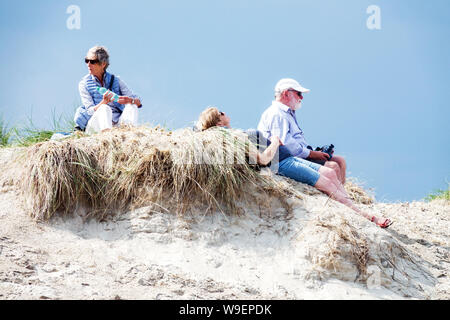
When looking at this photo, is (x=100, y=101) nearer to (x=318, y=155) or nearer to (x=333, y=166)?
(x=318, y=155)

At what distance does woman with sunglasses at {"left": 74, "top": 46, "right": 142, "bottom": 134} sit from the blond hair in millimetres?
1204

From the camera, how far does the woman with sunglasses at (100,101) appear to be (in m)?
7.95

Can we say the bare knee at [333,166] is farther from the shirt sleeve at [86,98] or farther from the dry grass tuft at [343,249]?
the shirt sleeve at [86,98]

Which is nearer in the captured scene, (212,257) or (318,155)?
(212,257)

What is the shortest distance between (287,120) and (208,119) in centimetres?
107

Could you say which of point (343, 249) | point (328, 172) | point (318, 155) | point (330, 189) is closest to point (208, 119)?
point (318, 155)

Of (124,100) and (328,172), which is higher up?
(124,100)

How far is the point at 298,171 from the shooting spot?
7363 mm

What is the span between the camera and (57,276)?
574 centimetres

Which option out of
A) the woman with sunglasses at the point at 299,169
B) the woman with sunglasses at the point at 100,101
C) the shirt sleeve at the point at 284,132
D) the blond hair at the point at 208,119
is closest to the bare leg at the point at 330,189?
the woman with sunglasses at the point at 299,169

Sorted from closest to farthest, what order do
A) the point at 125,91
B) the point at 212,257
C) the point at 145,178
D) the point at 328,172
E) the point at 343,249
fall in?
1. the point at 212,257
2. the point at 343,249
3. the point at 145,178
4. the point at 328,172
5. the point at 125,91

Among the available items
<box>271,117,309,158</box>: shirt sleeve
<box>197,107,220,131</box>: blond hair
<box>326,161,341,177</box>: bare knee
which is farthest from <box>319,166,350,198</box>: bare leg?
<box>197,107,220,131</box>: blond hair

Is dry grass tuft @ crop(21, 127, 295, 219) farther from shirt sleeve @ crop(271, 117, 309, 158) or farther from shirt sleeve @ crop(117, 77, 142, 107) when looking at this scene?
shirt sleeve @ crop(117, 77, 142, 107)
